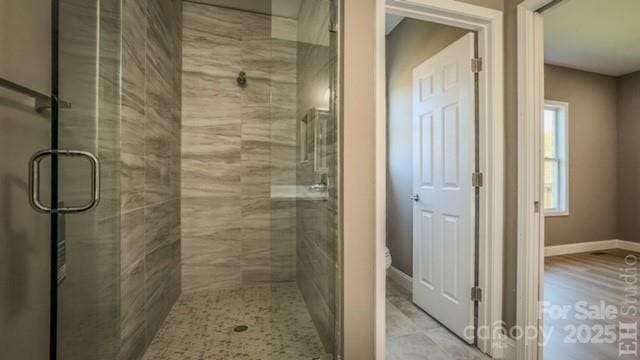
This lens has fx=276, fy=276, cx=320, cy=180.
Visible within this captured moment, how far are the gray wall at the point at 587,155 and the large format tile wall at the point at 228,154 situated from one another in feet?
13.6

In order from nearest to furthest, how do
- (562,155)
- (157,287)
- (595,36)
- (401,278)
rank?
(157,287), (401,278), (595,36), (562,155)

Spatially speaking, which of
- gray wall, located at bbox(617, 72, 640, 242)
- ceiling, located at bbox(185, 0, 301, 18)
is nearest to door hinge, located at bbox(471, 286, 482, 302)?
ceiling, located at bbox(185, 0, 301, 18)

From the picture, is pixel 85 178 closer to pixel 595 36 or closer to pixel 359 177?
pixel 359 177

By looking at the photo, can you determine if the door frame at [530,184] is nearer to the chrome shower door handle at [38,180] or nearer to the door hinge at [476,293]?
the door hinge at [476,293]

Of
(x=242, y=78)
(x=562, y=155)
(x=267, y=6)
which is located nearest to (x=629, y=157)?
(x=562, y=155)

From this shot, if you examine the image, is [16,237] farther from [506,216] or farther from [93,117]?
[506,216]

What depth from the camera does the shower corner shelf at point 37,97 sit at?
0.87 metres

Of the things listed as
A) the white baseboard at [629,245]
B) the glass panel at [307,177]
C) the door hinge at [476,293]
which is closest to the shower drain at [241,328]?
the glass panel at [307,177]

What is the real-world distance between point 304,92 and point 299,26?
0.53 meters

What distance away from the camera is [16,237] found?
92 centimetres

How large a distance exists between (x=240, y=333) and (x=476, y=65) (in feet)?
8.01

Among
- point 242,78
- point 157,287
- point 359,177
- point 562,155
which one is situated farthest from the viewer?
point 562,155

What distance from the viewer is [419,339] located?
74.9 inches

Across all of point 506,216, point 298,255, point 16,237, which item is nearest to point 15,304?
point 16,237
